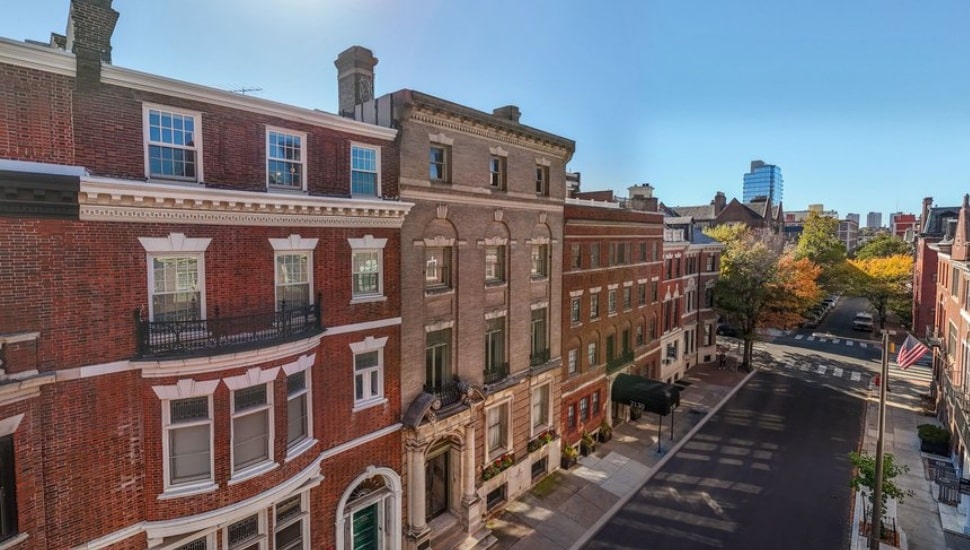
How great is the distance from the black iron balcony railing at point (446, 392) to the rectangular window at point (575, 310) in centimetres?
878

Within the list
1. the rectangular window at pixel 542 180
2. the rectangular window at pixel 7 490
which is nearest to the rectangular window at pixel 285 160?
the rectangular window at pixel 7 490

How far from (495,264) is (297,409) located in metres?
10.0

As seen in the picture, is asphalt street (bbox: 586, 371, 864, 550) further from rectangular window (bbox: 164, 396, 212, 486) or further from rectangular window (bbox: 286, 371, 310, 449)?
rectangular window (bbox: 164, 396, 212, 486)

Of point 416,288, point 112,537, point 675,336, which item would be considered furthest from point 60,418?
point 675,336

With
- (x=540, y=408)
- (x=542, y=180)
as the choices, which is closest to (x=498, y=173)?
Result: (x=542, y=180)

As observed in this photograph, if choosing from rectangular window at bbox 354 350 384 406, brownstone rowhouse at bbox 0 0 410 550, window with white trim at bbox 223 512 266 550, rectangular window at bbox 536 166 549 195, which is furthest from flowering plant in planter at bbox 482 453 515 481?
rectangular window at bbox 536 166 549 195

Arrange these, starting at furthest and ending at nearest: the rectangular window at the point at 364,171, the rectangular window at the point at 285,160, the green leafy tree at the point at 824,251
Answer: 1. the green leafy tree at the point at 824,251
2. the rectangular window at the point at 364,171
3. the rectangular window at the point at 285,160

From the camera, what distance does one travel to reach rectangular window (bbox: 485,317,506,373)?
2011 cm

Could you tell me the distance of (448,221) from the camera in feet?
58.4

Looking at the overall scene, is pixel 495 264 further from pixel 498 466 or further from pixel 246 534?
pixel 246 534

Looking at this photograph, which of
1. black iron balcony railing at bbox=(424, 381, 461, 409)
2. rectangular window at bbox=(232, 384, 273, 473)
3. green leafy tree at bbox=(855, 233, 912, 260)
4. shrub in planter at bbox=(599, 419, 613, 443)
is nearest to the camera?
rectangular window at bbox=(232, 384, 273, 473)

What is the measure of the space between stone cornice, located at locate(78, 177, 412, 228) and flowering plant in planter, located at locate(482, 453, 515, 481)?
1177cm

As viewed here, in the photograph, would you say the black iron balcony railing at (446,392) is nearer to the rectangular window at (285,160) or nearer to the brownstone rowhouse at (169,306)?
the brownstone rowhouse at (169,306)

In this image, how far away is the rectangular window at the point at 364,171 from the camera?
1495cm
